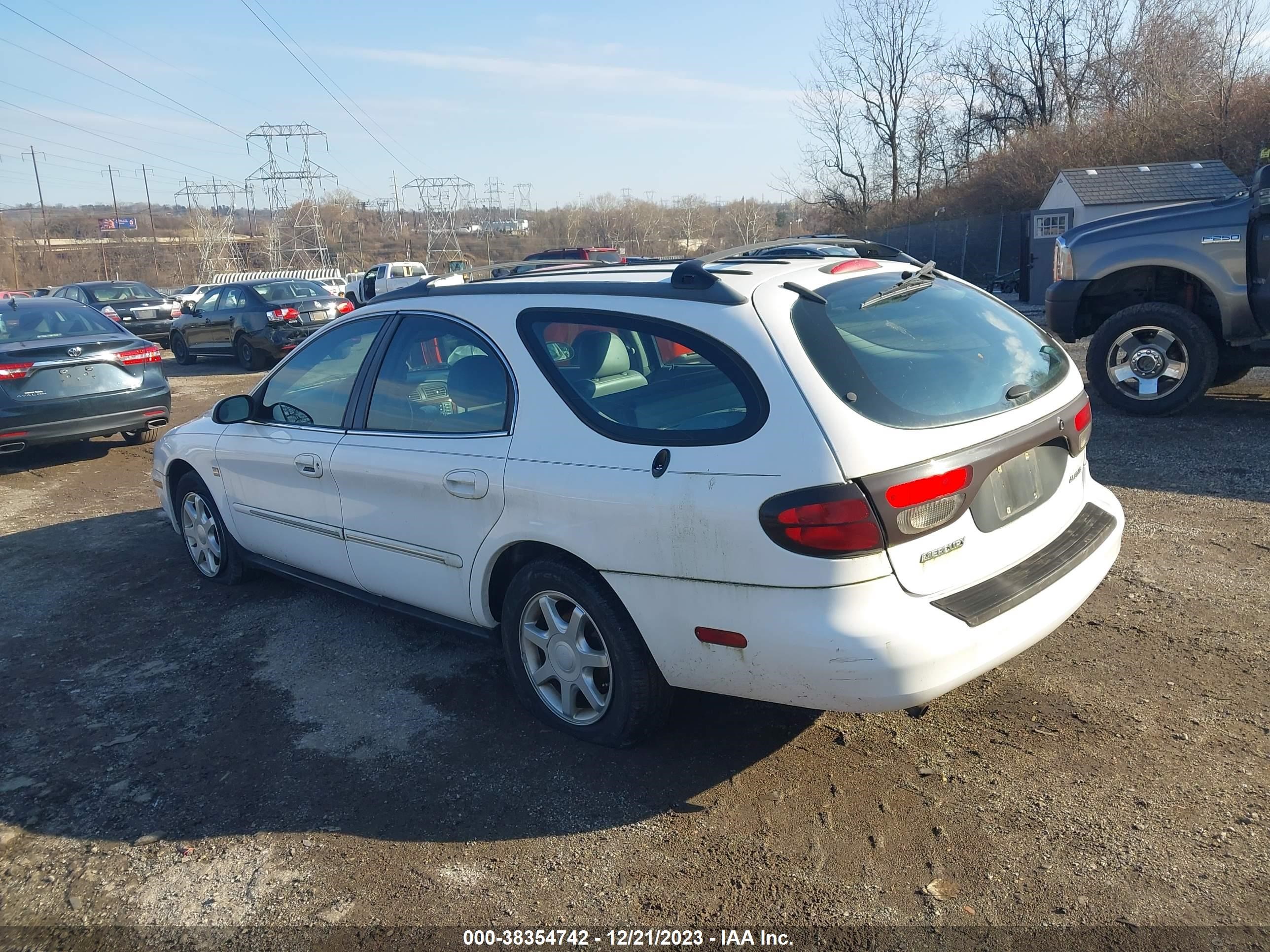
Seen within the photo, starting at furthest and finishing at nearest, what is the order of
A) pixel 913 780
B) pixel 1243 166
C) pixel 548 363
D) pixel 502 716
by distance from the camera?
pixel 1243 166 → pixel 502 716 → pixel 548 363 → pixel 913 780

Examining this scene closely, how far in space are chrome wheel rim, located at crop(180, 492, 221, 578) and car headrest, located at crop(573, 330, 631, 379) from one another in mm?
2947

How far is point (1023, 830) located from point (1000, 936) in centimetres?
48

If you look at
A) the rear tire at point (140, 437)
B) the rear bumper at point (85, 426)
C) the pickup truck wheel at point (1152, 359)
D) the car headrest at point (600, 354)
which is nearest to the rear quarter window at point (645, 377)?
the car headrest at point (600, 354)

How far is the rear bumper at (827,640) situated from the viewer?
275 centimetres

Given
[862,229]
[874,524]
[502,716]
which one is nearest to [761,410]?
[874,524]

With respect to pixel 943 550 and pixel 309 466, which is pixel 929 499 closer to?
pixel 943 550

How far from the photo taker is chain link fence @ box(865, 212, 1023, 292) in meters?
29.8

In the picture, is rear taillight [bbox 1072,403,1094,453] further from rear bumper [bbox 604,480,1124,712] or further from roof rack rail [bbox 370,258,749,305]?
roof rack rail [bbox 370,258,749,305]

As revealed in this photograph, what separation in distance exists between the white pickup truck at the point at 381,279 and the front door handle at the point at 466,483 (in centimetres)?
2228

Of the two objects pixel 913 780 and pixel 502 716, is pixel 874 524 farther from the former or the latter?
pixel 502 716

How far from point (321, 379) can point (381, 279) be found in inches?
1088

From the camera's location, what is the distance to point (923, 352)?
3268 millimetres

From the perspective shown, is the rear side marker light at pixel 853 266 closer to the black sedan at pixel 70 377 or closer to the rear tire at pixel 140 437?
the black sedan at pixel 70 377

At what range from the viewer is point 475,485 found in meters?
3.57
